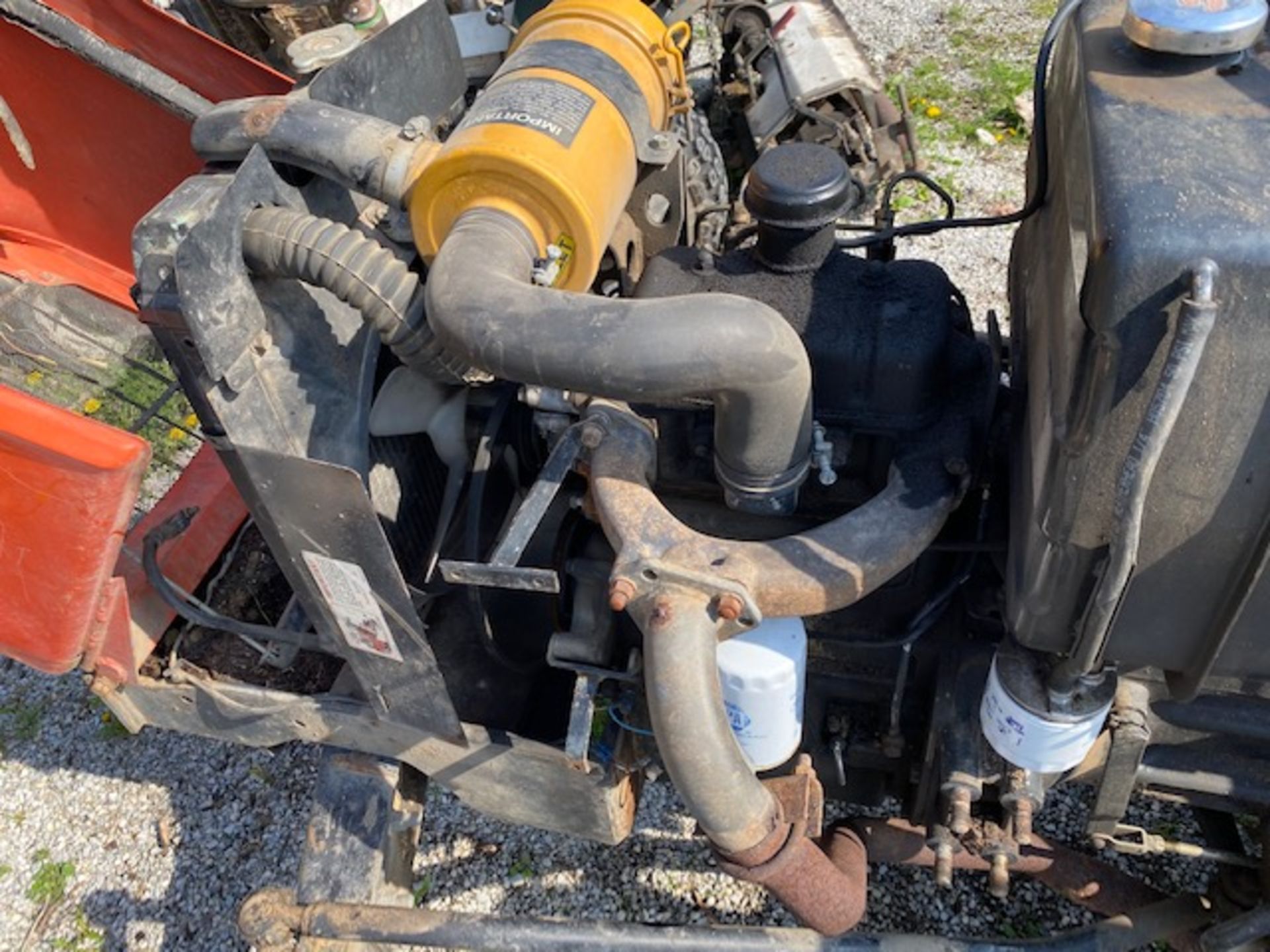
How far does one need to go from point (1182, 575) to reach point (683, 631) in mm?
616

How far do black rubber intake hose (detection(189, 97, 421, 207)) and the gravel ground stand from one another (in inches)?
62.7

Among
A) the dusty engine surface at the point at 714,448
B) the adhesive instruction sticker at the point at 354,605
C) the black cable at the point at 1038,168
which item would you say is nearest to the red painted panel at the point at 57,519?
the dusty engine surface at the point at 714,448

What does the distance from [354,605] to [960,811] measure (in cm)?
100

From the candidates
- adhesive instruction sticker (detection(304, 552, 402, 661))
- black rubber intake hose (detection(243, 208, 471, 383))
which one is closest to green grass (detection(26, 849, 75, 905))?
adhesive instruction sticker (detection(304, 552, 402, 661))

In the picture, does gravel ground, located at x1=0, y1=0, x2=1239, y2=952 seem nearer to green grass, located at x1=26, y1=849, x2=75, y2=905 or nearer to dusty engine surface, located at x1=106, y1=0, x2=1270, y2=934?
green grass, located at x1=26, y1=849, x2=75, y2=905

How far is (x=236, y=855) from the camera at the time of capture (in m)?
2.67

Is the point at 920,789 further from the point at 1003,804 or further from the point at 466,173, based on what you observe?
the point at 466,173

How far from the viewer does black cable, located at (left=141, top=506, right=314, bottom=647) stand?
2.15 m

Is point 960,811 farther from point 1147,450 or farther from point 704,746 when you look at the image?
point 1147,450

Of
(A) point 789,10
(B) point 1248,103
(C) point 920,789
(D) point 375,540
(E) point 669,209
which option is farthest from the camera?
(A) point 789,10

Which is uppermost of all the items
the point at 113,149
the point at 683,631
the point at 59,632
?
the point at 683,631

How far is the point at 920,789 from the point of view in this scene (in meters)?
1.97

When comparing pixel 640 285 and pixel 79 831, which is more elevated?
pixel 640 285

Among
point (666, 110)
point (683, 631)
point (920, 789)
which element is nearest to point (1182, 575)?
point (683, 631)
